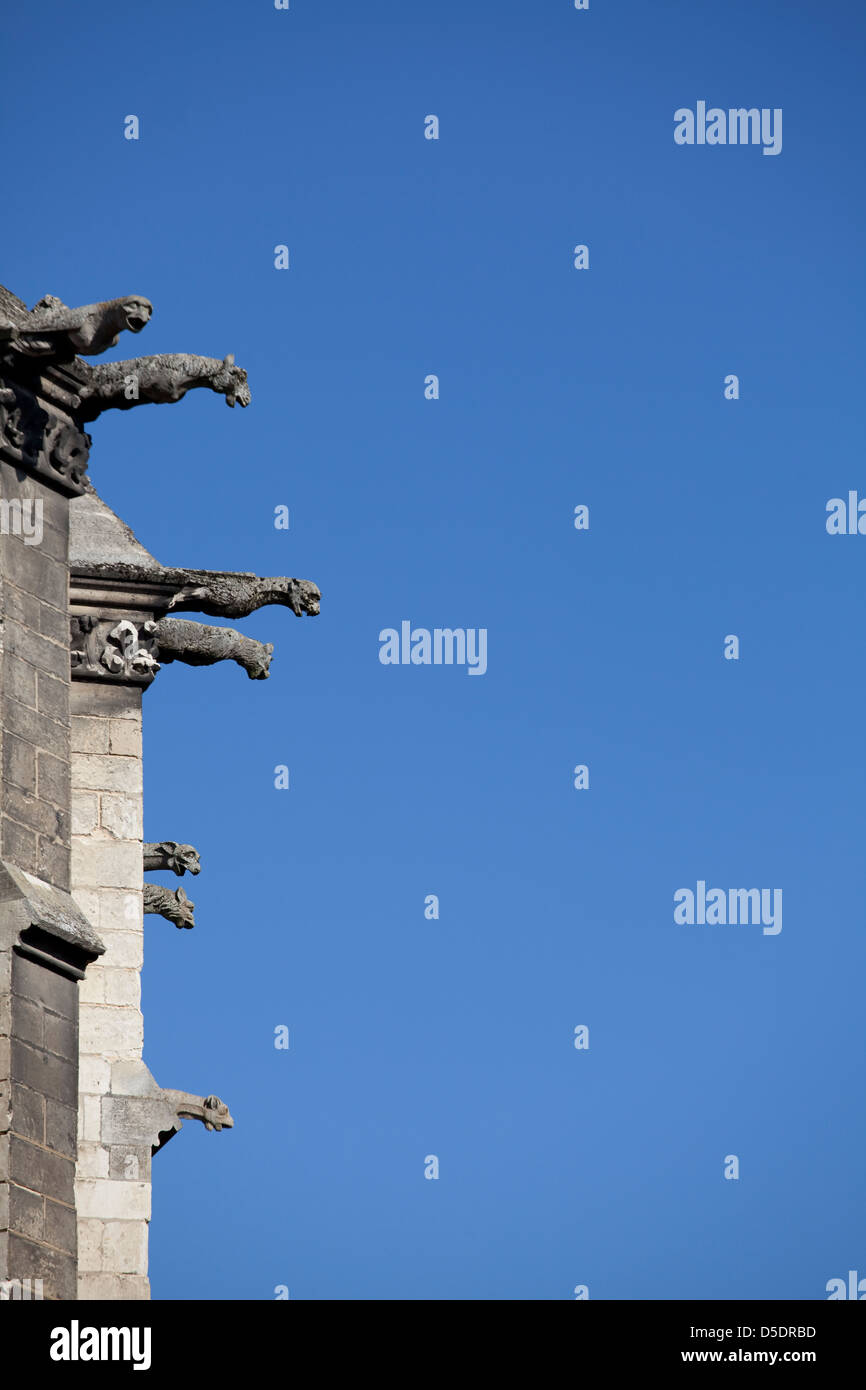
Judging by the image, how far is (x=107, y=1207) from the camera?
79.2 feet

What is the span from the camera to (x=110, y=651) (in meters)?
25.6

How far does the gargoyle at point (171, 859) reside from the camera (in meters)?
27.1

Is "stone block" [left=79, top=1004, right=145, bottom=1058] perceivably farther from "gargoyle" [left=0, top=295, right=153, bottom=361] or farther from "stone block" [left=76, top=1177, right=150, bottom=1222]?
"gargoyle" [left=0, top=295, right=153, bottom=361]

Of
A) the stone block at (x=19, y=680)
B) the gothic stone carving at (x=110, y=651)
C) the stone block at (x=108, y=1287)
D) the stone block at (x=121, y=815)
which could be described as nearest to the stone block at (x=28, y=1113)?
the stone block at (x=19, y=680)

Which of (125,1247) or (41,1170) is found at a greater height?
(125,1247)

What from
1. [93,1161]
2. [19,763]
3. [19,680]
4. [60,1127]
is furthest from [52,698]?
[93,1161]

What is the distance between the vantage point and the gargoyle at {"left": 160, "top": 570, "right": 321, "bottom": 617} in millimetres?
26438

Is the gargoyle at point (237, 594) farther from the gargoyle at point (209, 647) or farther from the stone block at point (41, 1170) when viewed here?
the stone block at point (41, 1170)

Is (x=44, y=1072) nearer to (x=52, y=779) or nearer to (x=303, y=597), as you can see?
(x=52, y=779)

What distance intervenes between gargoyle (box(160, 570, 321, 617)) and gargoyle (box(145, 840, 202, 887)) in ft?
6.57

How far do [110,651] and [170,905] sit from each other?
259cm
